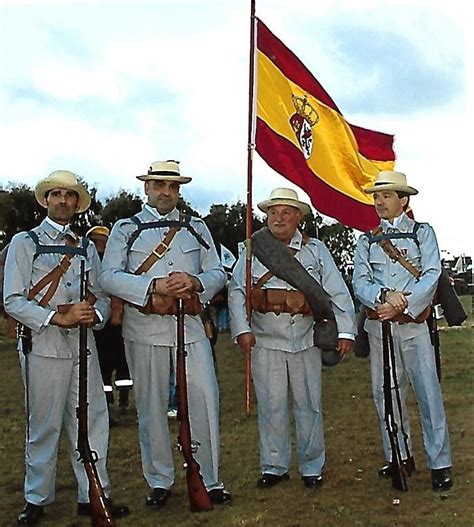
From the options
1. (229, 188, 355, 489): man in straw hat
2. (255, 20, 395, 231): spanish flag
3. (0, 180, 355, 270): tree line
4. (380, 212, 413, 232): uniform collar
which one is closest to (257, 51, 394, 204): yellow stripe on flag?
(255, 20, 395, 231): spanish flag

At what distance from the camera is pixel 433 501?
571 centimetres

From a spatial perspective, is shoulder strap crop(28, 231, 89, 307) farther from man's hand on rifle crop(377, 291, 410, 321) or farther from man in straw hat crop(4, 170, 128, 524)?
man's hand on rifle crop(377, 291, 410, 321)

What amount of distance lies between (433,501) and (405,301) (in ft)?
4.45

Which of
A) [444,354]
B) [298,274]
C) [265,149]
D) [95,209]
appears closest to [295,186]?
[265,149]

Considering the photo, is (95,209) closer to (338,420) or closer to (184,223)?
(338,420)

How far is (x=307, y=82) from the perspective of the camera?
7156 millimetres

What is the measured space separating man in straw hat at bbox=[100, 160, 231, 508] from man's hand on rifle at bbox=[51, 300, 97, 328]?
1.17 feet

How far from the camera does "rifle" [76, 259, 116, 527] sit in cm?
499

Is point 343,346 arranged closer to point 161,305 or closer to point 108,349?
point 161,305

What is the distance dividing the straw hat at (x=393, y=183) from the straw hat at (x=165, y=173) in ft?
4.60

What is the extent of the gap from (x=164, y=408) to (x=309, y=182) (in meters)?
2.32

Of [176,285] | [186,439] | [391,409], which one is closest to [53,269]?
[176,285]

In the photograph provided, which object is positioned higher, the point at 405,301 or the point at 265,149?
the point at 265,149

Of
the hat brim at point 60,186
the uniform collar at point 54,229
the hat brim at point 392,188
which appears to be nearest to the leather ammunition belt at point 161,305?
the uniform collar at point 54,229
